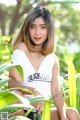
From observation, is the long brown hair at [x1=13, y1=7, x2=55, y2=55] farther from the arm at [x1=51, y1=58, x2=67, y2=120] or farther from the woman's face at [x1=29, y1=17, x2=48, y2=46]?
the arm at [x1=51, y1=58, x2=67, y2=120]

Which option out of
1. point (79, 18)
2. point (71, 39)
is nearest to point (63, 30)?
point (71, 39)

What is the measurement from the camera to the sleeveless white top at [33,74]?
3.36m

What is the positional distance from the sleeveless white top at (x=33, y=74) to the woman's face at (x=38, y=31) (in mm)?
159

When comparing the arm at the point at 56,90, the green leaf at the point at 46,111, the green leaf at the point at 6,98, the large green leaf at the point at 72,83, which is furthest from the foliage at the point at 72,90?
the green leaf at the point at 6,98

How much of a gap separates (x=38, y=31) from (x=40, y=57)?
0.21 m

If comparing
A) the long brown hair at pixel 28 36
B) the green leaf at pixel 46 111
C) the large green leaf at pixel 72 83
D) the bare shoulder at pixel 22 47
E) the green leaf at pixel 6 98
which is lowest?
the green leaf at pixel 46 111

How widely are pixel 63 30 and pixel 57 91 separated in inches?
1048

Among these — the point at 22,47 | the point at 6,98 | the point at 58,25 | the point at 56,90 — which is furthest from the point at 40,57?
the point at 58,25

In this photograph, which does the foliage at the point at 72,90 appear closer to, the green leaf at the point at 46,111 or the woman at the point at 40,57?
the woman at the point at 40,57

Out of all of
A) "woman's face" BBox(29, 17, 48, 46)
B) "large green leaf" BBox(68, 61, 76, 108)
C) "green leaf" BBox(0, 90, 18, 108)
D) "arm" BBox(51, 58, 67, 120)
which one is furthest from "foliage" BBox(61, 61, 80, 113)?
"green leaf" BBox(0, 90, 18, 108)

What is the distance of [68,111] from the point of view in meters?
3.28

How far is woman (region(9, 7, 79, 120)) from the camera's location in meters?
3.36

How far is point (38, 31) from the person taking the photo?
3441 millimetres

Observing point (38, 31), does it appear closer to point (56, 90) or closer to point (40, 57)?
point (40, 57)
